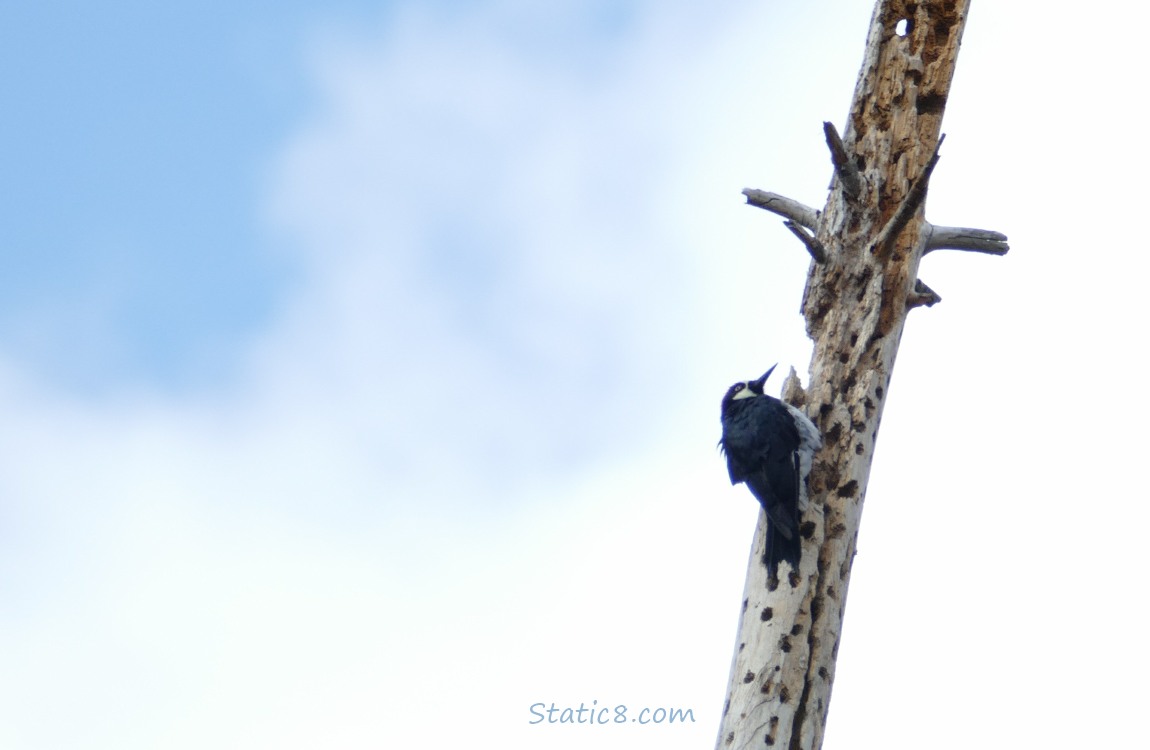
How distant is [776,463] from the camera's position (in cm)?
598

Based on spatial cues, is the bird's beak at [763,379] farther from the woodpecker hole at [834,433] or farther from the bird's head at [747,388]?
the woodpecker hole at [834,433]

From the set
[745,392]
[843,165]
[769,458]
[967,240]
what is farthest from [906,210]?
[745,392]

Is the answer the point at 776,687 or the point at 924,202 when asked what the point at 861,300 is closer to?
the point at 924,202

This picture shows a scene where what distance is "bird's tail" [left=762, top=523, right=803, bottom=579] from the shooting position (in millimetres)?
5660

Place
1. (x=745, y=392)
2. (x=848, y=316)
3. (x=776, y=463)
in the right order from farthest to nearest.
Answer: (x=745, y=392)
(x=848, y=316)
(x=776, y=463)

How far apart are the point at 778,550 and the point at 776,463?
0.44m

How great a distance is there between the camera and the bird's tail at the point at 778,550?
5.66 m

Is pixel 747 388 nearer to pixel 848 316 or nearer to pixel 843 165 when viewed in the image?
pixel 848 316

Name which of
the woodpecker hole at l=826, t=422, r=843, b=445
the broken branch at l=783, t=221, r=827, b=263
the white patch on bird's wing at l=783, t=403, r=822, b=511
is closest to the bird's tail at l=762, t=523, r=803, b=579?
the white patch on bird's wing at l=783, t=403, r=822, b=511

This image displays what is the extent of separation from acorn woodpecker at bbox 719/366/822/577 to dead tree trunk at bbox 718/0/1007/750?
6 centimetres

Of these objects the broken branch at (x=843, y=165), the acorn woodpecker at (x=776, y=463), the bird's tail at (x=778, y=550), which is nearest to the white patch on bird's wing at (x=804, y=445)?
the acorn woodpecker at (x=776, y=463)

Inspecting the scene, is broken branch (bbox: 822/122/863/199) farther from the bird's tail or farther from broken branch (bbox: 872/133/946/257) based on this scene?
the bird's tail

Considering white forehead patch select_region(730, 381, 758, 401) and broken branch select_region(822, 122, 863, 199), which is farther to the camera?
white forehead patch select_region(730, 381, 758, 401)

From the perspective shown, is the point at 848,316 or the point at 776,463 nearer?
the point at 776,463
